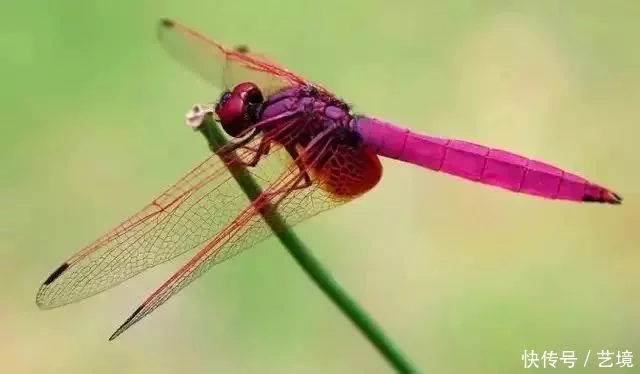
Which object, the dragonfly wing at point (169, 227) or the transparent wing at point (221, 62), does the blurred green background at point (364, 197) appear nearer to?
the transparent wing at point (221, 62)

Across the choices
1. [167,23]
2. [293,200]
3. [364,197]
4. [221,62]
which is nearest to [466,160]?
[293,200]

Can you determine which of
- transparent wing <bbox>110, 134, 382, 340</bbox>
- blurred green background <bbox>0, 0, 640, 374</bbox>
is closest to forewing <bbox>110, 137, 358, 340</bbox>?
transparent wing <bbox>110, 134, 382, 340</bbox>

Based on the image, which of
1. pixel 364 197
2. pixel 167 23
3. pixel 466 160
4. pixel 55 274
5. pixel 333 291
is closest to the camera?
pixel 333 291

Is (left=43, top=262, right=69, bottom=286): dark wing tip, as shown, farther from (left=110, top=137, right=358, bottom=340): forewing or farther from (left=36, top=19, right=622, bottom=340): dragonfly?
(left=110, top=137, right=358, bottom=340): forewing

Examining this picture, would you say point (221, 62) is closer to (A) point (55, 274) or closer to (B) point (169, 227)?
(B) point (169, 227)

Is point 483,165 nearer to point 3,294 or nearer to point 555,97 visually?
point 555,97

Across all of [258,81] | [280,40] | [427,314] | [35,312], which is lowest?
[427,314]

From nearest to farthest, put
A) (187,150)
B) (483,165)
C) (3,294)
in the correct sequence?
(483,165) → (3,294) → (187,150)

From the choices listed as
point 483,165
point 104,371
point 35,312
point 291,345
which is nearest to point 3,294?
point 35,312
